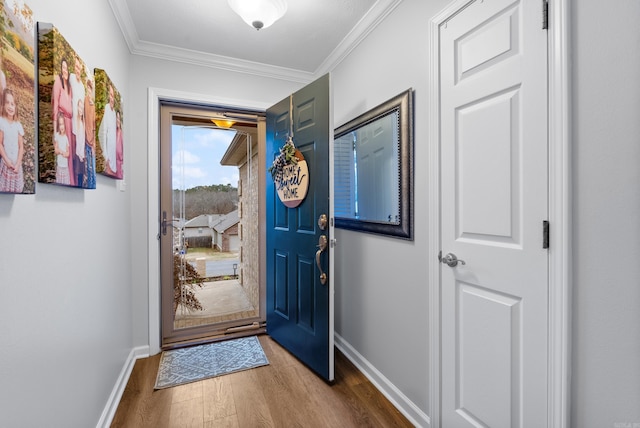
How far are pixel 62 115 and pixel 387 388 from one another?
2.15m

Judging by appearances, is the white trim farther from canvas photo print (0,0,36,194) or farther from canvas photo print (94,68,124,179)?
canvas photo print (94,68,124,179)

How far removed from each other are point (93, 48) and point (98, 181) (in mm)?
672

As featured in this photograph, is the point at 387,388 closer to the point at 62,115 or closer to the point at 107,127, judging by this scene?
the point at 62,115

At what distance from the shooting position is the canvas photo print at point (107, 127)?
151cm

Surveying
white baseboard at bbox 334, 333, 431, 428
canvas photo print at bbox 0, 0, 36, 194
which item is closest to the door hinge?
white baseboard at bbox 334, 333, 431, 428

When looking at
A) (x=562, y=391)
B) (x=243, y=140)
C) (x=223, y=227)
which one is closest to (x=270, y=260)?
(x=223, y=227)

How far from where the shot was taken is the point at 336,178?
238cm

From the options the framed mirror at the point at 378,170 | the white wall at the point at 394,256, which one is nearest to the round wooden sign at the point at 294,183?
the framed mirror at the point at 378,170

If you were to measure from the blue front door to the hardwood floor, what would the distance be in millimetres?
170

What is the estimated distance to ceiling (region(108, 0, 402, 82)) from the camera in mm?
1881

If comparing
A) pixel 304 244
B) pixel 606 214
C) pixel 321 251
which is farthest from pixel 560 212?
pixel 304 244

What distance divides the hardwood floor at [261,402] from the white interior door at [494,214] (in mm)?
529

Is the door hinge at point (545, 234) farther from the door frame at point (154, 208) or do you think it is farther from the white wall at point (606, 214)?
the door frame at point (154, 208)

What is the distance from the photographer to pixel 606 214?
34.8 inches
